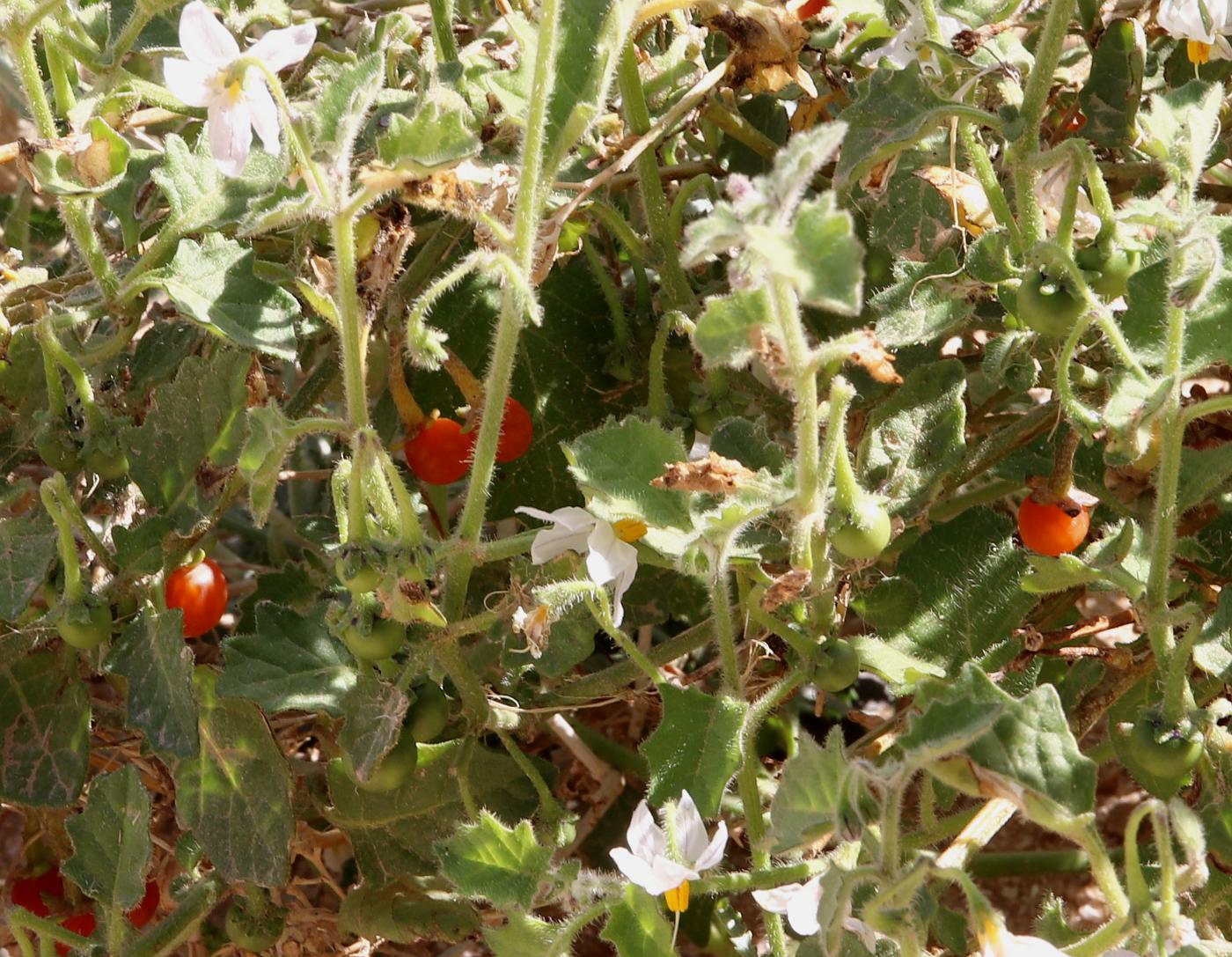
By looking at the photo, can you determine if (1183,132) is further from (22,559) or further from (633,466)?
(22,559)

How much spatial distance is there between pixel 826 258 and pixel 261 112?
20.3 inches

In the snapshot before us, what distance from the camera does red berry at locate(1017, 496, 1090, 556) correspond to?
51.4 inches

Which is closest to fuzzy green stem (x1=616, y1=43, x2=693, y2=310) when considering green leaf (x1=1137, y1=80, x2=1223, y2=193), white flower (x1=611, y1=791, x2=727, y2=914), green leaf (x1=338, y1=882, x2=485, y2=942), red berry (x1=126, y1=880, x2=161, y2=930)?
green leaf (x1=1137, y1=80, x2=1223, y2=193)

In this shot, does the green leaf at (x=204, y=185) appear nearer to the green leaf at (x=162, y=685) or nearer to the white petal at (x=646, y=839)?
the green leaf at (x=162, y=685)

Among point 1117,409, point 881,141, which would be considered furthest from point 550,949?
point 881,141

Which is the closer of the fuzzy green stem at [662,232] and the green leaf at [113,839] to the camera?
the green leaf at [113,839]

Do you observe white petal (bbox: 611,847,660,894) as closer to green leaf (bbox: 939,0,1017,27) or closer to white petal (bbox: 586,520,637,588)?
white petal (bbox: 586,520,637,588)

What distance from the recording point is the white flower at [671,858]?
3.39 ft

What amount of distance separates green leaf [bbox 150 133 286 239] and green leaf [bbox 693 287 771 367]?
0.55 m

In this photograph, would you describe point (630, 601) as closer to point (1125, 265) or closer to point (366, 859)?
point (366, 859)

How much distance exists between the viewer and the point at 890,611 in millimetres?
1254

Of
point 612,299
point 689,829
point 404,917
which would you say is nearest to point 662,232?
point 612,299

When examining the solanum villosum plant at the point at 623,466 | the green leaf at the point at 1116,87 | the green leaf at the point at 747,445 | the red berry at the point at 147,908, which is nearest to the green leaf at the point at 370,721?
the solanum villosum plant at the point at 623,466

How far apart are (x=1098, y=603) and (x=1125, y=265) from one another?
1.00 m
